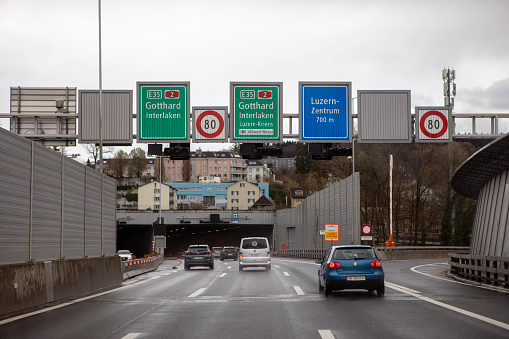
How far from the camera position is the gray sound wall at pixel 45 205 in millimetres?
14406

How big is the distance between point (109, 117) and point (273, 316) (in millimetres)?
15148

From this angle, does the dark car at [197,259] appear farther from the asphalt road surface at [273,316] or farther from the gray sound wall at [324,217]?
the asphalt road surface at [273,316]

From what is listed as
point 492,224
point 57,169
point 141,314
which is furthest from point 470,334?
point 492,224

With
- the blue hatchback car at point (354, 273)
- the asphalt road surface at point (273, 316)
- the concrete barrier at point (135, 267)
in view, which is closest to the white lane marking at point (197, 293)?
the asphalt road surface at point (273, 316)

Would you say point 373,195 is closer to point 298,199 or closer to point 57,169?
point 57,169

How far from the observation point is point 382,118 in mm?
25750

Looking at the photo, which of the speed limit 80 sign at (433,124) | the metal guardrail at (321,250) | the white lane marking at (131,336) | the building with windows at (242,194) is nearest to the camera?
the white lane marking at (131,336)

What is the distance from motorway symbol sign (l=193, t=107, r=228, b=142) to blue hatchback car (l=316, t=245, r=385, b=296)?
8969 mm

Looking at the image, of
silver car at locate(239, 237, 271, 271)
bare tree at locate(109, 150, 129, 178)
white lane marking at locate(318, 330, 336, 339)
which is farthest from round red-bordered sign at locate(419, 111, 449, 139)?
bare tree at locate(109, 150, 129, 178)

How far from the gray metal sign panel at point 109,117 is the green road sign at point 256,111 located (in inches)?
158

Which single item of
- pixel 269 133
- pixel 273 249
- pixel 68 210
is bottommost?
pixel 273 249

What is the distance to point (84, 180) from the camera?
2156cm

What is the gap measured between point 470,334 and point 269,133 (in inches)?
643

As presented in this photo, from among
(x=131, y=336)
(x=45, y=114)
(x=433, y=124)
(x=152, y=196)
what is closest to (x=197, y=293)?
(x=131, y=336)
